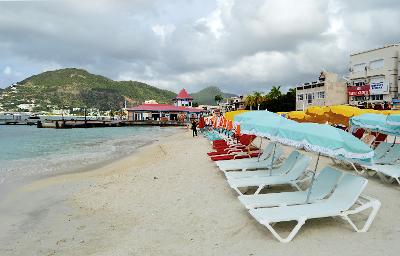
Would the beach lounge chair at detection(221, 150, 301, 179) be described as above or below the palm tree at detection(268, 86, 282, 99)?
below

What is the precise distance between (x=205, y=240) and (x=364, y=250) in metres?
2.46

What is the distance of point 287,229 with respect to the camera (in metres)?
6.07

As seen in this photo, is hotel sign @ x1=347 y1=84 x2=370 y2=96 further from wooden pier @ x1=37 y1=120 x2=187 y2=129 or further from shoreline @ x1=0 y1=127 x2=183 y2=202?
shoreline @ x1=0 y1=127 x2=183 y2=202

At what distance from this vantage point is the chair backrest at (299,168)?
8477 mm

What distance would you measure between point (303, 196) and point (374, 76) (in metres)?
46.6

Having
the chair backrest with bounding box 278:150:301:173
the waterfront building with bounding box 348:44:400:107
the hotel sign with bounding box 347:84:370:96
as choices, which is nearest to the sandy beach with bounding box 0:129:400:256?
the chair backrest with bounding box 278:150:301:173

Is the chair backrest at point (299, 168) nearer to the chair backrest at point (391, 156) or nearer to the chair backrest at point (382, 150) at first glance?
the chair backrest at point (391, 156)

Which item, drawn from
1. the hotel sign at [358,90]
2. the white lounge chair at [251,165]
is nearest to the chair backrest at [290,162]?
the white lounge chair at [251,165]

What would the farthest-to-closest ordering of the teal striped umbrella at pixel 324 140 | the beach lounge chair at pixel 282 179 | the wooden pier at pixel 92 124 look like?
the wooden pier at pixel 92 124 < the beach lounge chair at pixel 282 179 < the teal striped umbrella at pixel 324 140

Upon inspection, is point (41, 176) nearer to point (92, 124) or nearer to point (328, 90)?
point (328, 90)

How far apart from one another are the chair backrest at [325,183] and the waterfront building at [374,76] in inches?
1689

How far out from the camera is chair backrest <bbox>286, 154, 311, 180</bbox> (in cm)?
848

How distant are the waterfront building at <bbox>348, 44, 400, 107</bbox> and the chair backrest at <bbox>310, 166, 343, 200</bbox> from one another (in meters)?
42.9

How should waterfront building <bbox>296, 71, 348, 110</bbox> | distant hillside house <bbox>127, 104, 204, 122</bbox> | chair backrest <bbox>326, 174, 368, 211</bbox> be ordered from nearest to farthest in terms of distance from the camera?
chair backrest <bbox>326, 174, 368, 211</bbox> < waterfront building <bbox>296, 71, 348, 110</bbox> < distant hillside house <bbox>127, 104, 204, 122</bbox>
